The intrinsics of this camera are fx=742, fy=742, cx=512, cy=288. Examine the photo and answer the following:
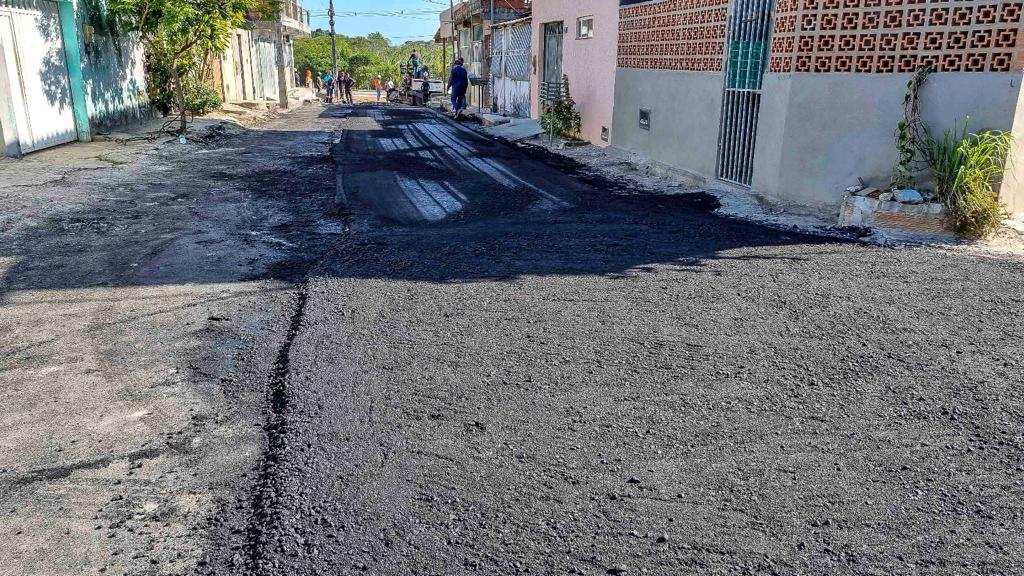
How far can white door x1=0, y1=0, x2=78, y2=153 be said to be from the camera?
1157cm

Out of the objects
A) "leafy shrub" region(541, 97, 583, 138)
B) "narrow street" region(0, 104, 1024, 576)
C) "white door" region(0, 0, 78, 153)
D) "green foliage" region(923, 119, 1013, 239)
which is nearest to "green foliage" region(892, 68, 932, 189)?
"green foliage" region(923, 119, 1013, 239)

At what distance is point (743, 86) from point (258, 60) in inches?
1137

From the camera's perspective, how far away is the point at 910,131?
24.0 ft

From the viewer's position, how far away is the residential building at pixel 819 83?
6.74 m

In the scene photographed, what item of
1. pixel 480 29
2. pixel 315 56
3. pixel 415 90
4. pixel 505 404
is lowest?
pixel 505 404

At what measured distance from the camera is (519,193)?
9641mm

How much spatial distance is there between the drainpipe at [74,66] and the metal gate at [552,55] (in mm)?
9613

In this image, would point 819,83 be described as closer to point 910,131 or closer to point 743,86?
point 910,131

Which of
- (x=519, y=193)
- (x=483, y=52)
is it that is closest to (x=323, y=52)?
(x=483, y=52)

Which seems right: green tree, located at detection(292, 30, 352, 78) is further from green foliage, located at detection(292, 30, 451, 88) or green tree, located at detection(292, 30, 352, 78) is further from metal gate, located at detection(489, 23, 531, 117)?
metal gate, located at detection(489, 23, 531, 117)

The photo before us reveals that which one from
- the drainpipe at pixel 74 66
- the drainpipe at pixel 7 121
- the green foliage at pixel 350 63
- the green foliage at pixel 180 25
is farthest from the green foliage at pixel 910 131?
the green foliage at pixel 350 63

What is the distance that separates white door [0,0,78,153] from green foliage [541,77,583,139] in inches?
367

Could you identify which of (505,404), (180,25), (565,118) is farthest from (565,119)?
(505,404)

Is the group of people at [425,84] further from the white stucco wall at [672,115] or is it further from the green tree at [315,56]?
the white stucco wall at [672,115]
